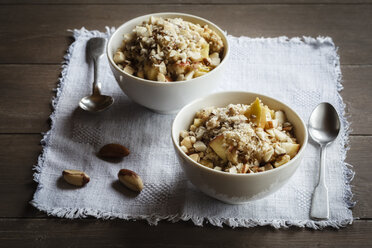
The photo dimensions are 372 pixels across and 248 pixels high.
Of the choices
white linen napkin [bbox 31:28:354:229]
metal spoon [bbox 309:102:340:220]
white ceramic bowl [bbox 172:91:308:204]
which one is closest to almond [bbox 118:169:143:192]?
white linen napkin [bbox 31:28:354:229]

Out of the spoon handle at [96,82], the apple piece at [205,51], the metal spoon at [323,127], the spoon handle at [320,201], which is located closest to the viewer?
the spoon handle at [320,201]

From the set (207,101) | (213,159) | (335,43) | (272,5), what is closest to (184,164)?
(213,159)

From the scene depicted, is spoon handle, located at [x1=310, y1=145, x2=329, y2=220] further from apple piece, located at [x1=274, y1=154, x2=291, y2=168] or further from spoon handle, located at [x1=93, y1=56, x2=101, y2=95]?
spoon handle, located at [x1=93, y1=56, x2=101, y2=95]

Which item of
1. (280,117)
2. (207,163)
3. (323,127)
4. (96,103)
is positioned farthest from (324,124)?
(96,103)

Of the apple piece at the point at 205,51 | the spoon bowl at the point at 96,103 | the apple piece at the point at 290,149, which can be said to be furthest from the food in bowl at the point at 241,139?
the spoon bowl at the point at 96,103

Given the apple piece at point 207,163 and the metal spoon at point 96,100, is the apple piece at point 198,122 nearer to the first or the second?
the apple piece at point 207,163

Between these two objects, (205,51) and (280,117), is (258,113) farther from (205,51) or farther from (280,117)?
(205,51)

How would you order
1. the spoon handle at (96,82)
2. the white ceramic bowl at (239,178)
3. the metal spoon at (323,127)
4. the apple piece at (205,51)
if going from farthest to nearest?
the spoon handle at (96,82)
the apple piece at (205,51)
the metal spoon at (323,127)
the white ceramic bowl at (239,178)
